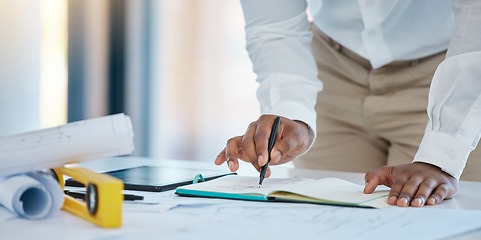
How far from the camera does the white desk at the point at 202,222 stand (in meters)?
0.61

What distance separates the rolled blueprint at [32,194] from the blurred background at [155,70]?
2.88 meters

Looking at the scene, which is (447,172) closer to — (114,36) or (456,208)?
(456,208)

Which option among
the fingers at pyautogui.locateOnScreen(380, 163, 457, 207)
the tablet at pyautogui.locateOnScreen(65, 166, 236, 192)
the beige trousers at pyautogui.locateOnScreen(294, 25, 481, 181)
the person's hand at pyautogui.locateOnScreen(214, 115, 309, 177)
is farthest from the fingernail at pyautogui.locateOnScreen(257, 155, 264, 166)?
the beige trousers at pyautogui.locateOnScreen(294, 25, 481, 181)

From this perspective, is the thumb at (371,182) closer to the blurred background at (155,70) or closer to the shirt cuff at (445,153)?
the shirt cuff at (445,153)

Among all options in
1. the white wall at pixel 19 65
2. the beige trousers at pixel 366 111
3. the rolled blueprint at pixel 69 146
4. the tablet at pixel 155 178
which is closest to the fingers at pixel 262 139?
the tablet at pixel 155 178

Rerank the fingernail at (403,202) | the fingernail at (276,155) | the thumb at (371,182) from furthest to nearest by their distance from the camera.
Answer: the fingernail at (276,155) < the thumb at (371,182) < the fingernail at (403,202)

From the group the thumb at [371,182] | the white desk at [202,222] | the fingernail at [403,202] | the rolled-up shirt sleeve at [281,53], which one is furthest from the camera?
the rolled-up shirt sleeve at [281,53]

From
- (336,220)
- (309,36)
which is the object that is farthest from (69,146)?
(309,36)

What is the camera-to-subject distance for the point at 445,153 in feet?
3.21

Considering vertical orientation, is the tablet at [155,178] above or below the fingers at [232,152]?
below

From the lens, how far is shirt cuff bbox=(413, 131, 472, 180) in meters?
0.98

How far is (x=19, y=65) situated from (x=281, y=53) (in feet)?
4.88

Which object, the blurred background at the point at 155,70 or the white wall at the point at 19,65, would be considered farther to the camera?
the blurred background at the point at 155,70

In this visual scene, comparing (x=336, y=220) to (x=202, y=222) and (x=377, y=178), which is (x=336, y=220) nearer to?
(x=202, y=222)
